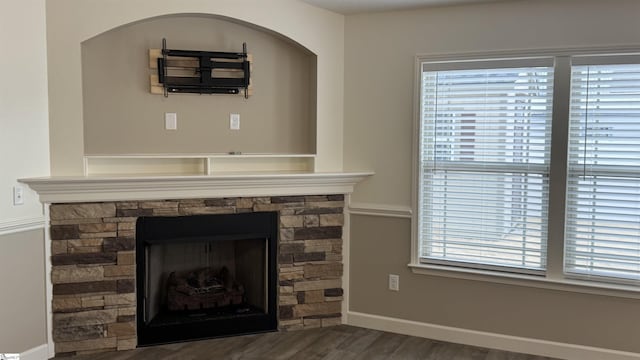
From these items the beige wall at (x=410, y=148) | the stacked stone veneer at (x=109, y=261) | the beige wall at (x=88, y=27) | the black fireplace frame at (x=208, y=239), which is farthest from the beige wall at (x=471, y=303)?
the beige wall at (x=88, y=27)

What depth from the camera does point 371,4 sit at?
4035 millimetres

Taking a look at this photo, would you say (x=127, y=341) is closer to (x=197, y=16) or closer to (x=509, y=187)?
(x=197, y=16)

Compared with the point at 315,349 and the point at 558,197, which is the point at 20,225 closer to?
the point at 315,349

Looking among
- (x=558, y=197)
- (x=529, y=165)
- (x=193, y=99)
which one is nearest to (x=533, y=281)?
(x=558, y=197)

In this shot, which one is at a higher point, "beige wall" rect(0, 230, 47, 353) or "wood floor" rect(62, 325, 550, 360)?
"beige wall" rect(0, 230, 47, 353)

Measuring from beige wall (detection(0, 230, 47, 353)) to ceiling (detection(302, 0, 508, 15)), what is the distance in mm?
2412

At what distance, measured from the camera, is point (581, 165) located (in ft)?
12.2

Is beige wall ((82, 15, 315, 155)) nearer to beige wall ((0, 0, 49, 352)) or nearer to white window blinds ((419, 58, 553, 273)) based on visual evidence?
beige wall ((0, 0, 49, 352))

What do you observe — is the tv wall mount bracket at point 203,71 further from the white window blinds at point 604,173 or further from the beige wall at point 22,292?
the white window blinds at point 604,173

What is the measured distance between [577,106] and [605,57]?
1.08 feet

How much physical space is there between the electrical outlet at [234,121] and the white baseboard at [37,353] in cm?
187

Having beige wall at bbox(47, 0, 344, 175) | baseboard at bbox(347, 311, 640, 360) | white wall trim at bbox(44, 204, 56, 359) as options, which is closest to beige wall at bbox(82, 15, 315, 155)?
beige wall at bbox(47, 0, 344, 175)

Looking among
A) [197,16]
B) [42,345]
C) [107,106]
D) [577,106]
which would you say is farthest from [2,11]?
[577,106]

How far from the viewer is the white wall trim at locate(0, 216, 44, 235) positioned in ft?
10.9
